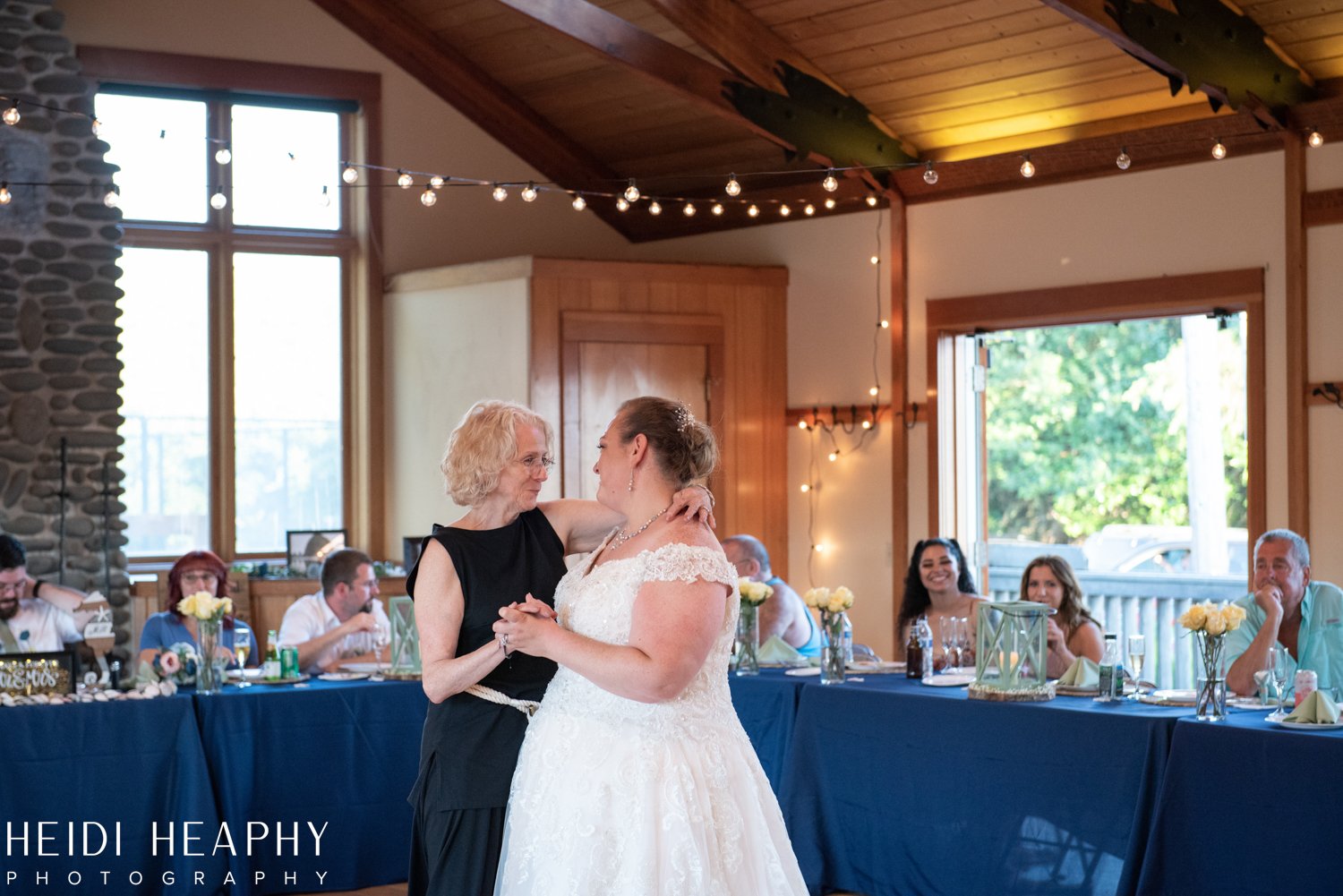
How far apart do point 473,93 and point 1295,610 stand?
216 inches

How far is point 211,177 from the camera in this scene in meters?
8.61

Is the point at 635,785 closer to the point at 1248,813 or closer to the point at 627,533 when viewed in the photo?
the point at 627,533

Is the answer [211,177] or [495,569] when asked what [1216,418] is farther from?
[495,569]

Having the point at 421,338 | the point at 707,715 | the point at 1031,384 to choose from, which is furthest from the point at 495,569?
the point at 1031,384

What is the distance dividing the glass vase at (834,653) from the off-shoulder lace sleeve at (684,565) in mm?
2443

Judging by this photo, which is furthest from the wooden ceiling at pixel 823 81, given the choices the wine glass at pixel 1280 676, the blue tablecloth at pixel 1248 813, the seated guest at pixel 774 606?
the blue tablecloth at pixel 1248 813

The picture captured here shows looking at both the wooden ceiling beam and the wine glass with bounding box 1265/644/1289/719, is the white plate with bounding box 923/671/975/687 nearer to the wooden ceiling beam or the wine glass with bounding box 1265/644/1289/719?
the wine glass with bounding box 1265/644/1289/719

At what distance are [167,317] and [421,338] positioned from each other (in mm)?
1370

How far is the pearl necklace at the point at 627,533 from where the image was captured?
2928 mm

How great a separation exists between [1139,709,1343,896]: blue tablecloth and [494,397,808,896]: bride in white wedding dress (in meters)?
1.58

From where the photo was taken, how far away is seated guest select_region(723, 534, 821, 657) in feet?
21.1

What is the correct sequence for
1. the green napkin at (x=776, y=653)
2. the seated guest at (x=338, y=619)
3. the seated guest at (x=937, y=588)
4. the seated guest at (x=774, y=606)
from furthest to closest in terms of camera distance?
1. the seated guest at (x=774, y=606)
2. the seated guest at (x=937, y=588)
3. the green napkin at (x=776, y=653)
4. the seated guest at (x=338, y=619)

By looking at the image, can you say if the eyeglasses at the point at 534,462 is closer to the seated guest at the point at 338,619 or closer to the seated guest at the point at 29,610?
the seated guest at the point at 338,619

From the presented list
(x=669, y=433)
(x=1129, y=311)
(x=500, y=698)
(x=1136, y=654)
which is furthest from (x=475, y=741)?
(x=1129, y=311)
